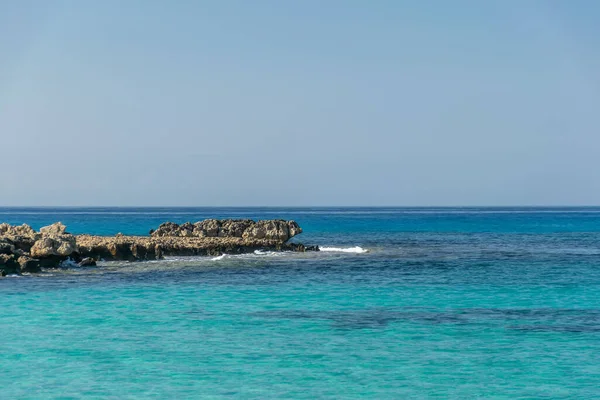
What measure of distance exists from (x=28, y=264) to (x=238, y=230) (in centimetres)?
2683

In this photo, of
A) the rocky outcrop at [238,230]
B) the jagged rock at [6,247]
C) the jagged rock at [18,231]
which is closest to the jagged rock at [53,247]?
the jagged rock at [6,247]

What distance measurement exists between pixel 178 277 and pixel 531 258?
2763 centimetres

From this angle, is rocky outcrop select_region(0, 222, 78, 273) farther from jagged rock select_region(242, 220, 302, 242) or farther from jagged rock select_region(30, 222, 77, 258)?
jagged rock select_region(242, 220, 302, 242)

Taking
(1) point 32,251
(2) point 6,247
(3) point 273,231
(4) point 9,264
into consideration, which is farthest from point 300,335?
(3) point 273,231

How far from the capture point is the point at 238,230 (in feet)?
214

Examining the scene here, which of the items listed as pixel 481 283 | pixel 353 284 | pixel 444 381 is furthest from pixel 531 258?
pixel 444 381

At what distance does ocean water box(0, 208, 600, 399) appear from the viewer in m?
16.4

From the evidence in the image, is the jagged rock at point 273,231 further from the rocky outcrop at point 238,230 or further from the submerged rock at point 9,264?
the submerged rock at point 9,264

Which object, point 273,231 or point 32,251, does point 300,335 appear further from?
point 273,231

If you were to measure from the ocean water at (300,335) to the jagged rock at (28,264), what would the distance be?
131cm

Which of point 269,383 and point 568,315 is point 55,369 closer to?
point 269,383

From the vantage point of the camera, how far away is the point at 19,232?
52156 millimetres

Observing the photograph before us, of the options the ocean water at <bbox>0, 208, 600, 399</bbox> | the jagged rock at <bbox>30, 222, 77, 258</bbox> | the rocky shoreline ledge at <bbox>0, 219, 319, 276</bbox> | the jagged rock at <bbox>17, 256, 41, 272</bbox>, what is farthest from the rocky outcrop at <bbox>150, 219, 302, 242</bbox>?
the jagged rock at <bbox>17, 256, 41, 272</bbox>

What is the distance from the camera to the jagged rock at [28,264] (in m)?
40.1
